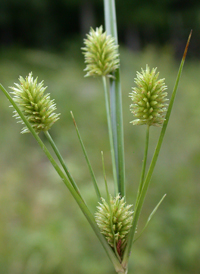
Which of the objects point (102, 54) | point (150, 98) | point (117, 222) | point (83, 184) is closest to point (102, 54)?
point (102, 54)

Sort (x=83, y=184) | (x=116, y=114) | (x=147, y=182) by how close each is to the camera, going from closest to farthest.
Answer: (x=147, y=182)
(x=116, y=114)
(x=83, y=184)

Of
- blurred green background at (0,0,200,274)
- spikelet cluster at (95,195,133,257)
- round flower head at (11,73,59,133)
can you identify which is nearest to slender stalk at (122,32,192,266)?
spikelet cluster at (95,195,133,257)

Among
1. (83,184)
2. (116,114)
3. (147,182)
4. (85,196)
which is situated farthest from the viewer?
(83,184)

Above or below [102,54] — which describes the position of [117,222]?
below

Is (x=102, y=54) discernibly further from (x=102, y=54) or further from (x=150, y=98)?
(x=150, y=98)

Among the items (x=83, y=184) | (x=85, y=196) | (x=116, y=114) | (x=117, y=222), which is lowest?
(x=83, y=184)

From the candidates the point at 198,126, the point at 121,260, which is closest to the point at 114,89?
the point at 121,260
